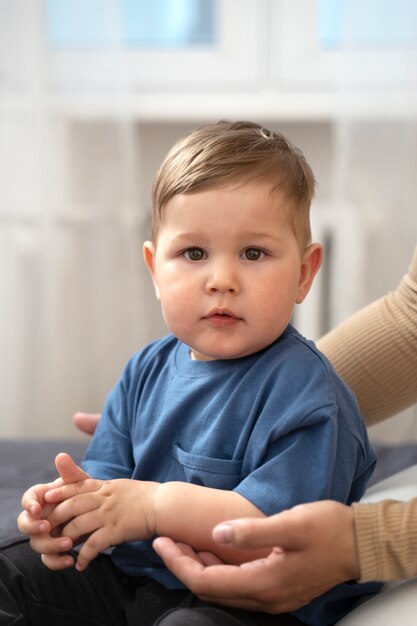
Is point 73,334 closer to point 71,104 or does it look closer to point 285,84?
point 71,104

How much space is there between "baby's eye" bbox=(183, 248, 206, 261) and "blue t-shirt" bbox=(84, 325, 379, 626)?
0.42 ft

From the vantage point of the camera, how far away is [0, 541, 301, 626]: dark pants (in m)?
1.05

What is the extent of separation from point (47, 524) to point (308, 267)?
0.43 metres

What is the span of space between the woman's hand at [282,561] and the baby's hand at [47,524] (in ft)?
0.41

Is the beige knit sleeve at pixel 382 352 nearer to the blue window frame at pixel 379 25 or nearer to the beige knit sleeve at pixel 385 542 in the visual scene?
the beige knit sleeve at pixel 385 542

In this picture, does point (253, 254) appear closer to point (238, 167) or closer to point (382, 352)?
point (238, 167)

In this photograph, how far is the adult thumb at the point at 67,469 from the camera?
1.00 metres

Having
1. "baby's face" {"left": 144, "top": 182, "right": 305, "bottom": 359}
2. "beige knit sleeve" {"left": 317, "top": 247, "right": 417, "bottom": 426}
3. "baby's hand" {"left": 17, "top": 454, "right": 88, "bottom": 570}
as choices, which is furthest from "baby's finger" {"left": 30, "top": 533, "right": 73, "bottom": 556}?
"beige knit sleeve" {"left": 317, "top": 247, "right": 417, "bottom": 426}

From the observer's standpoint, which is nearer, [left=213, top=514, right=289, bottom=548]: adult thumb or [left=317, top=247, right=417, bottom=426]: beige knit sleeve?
[left=213, top=514, right=289, bottom=548]: adult thumb

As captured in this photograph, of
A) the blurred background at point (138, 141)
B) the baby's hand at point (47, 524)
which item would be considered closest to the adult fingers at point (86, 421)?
the baby's hand at point (47, 524)

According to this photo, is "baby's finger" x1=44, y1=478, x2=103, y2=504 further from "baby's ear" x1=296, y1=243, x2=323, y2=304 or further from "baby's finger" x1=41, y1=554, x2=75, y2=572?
"baby's ear" x1=296, y1=243, x2=323, y2=304

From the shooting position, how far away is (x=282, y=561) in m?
0.92

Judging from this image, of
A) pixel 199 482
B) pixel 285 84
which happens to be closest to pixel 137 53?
pixel 285 84

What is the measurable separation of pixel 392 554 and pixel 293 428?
0.54 ft
